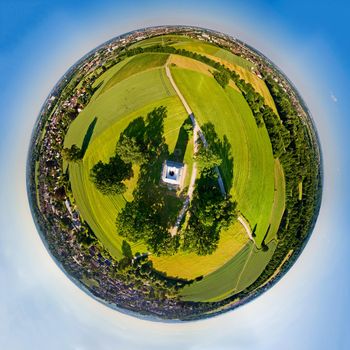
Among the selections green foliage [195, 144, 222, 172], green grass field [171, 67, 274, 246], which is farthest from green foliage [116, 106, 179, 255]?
green foliage [195, 144, 222, 172]

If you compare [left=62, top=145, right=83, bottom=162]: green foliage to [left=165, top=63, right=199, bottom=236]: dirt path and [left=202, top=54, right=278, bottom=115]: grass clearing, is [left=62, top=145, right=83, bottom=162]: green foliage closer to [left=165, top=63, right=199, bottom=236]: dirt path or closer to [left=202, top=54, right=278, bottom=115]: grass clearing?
[left=165, top=63, right=199, bottom=236]: dirt path

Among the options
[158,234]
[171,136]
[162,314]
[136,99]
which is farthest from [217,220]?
[136,99]

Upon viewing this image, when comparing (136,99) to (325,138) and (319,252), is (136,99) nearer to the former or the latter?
(325,138)

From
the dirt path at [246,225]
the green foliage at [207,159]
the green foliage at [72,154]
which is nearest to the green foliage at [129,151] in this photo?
the green foliage at [72,154]

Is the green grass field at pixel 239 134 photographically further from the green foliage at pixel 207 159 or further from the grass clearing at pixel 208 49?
the grass clearing at pixel 208 49

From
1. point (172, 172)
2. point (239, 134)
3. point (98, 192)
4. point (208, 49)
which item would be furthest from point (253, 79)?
point (98, 192)

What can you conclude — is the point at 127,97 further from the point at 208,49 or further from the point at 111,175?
the point at 208,49
